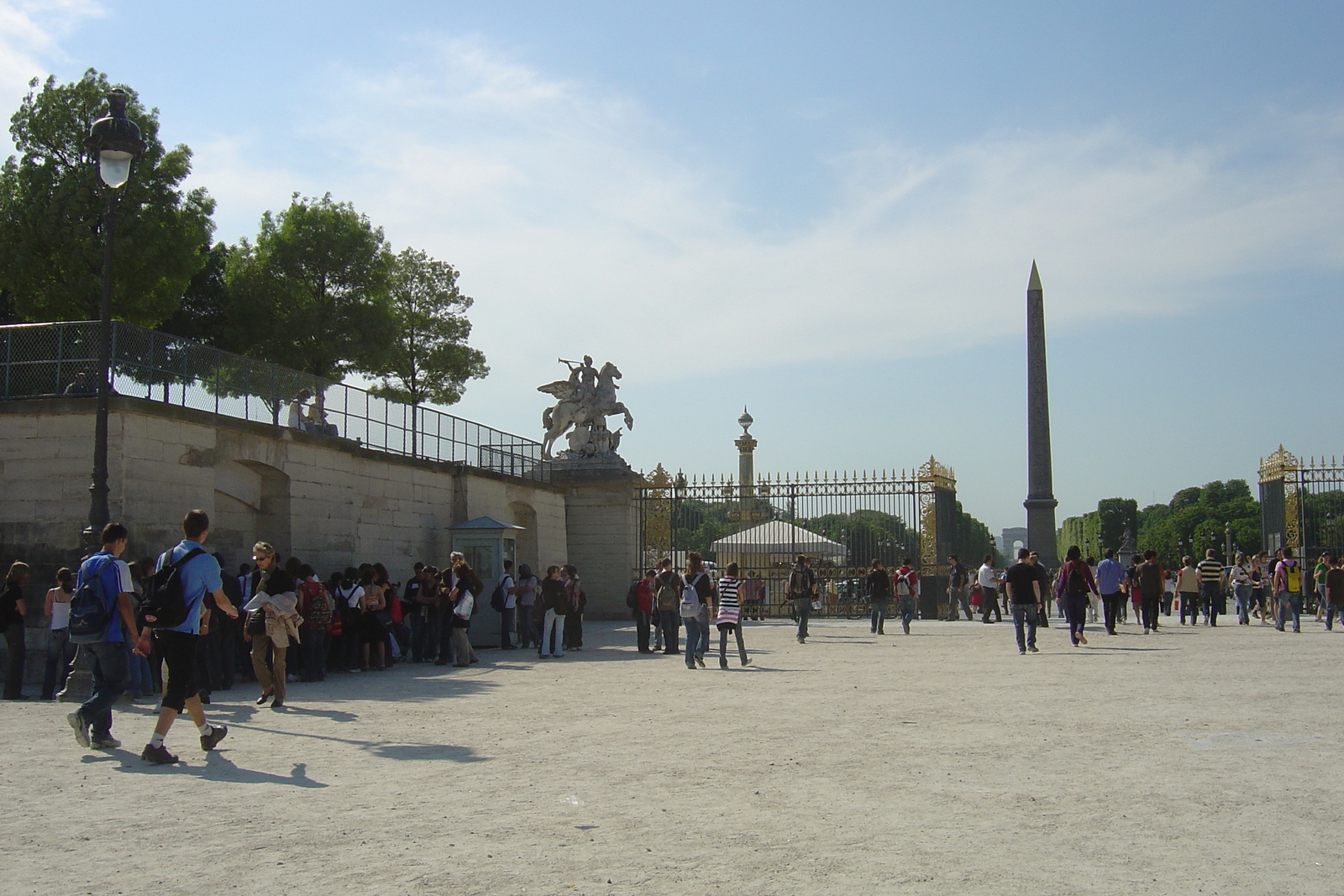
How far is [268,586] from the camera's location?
1097cm

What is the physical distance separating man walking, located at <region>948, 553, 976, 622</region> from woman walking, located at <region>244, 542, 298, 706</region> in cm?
1871

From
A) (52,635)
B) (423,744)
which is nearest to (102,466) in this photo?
(52,635)

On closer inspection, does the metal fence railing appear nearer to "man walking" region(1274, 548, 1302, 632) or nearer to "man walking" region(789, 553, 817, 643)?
"man walking" region(789, 553, 817, 643)

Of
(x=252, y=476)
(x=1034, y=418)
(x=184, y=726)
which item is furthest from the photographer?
(x=1034, y=418)

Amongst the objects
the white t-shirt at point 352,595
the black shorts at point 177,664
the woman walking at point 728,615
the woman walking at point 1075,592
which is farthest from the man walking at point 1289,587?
the black shorts at point 177,664

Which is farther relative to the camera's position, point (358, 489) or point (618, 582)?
point (618, 582)

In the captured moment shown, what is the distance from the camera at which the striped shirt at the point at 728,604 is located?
15.3 meters

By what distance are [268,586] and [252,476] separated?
6.75 meters

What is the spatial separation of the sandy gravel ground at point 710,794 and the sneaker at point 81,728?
0.14m

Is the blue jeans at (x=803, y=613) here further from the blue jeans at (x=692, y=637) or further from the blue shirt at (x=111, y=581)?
the blue shirt at (x=111, y=581)

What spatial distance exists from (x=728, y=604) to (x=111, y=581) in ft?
27.9

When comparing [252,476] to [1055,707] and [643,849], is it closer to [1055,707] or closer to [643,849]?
[1055,707]

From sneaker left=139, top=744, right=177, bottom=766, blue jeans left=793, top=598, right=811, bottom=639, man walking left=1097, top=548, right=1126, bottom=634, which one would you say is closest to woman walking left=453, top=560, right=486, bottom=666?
blue jeans left=793, top=598, right=811, bottom=639

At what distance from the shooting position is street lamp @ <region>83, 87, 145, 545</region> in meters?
11.2
